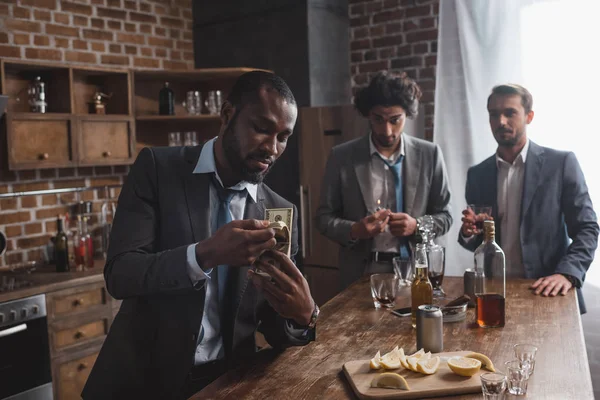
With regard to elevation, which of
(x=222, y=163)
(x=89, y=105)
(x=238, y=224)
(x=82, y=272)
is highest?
(x=89, y=105)

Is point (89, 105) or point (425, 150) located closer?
point (425, 150)

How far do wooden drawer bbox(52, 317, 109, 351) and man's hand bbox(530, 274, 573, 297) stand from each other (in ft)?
8.44

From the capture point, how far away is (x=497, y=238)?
10.2 ft

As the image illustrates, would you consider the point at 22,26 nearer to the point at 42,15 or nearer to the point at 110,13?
the point at 42,15

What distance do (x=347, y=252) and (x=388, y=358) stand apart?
5.60 feet

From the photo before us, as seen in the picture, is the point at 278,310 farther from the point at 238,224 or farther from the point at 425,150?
the point at 425,150

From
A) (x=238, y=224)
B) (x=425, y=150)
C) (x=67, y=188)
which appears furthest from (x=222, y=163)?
(x=67, y=188)

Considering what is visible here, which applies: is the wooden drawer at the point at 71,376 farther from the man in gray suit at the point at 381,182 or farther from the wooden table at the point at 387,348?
the wooden table at the point at 387,348

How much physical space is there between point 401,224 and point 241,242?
1.55 metres

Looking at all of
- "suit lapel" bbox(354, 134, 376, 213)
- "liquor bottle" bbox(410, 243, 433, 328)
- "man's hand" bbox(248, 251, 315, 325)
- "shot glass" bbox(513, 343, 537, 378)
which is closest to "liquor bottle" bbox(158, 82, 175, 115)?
"suit lapel" bbox(354, 134, 376, 213)

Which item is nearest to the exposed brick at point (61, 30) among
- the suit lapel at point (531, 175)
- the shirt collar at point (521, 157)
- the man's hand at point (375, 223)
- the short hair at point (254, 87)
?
the man's hand at point (375, 223)

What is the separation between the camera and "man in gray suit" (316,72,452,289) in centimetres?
329

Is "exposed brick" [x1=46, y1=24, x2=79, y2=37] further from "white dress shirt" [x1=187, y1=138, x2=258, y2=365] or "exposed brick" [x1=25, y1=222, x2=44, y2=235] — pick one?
"white dress shirt" [x1=187, y1=138, x2=258, y2=365]

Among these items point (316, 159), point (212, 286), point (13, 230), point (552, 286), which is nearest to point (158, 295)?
point (212, 286)
